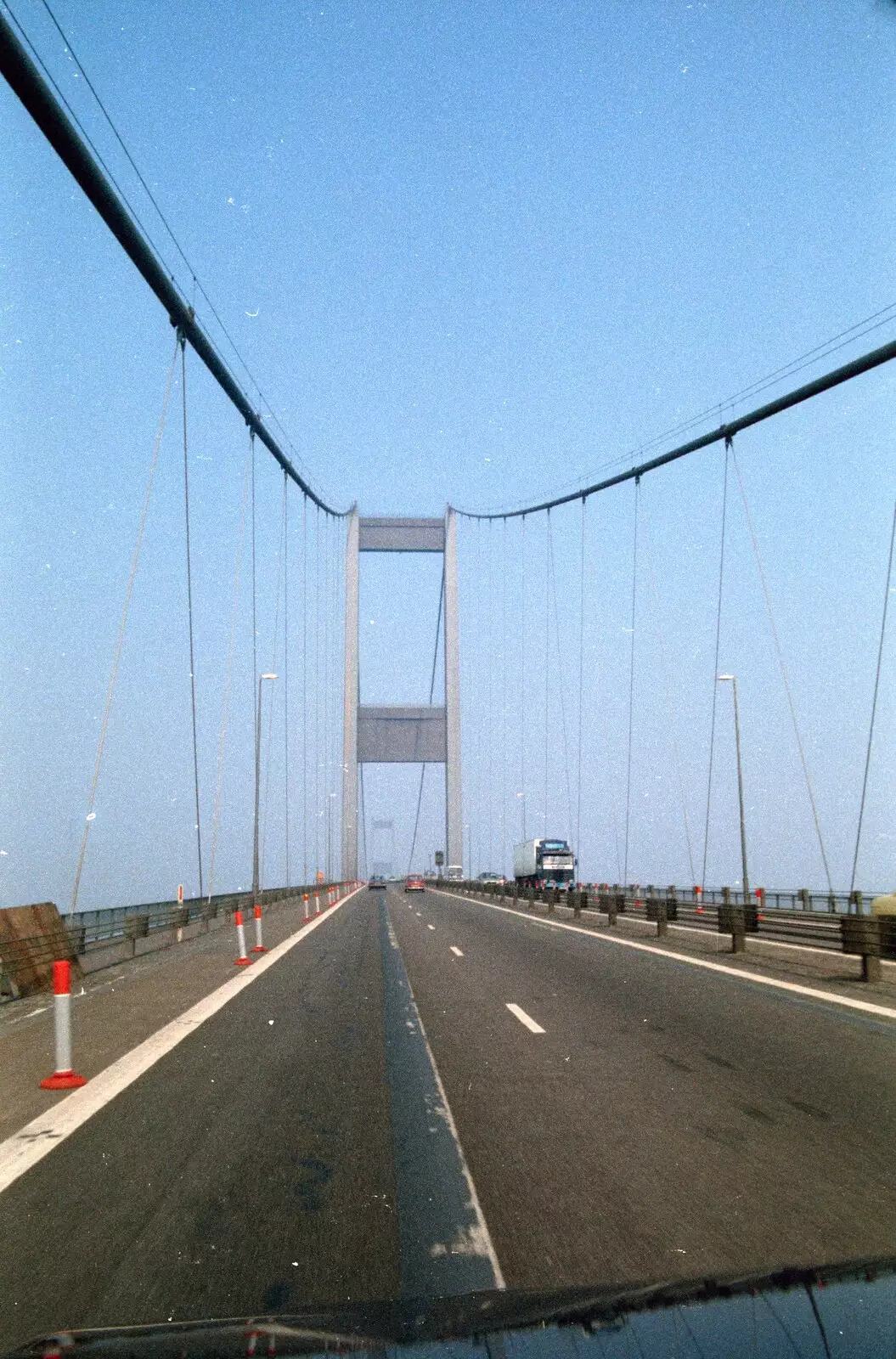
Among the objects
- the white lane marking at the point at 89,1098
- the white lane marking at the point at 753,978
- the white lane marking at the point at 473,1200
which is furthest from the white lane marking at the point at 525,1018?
the white lane marking at the point at 753,978

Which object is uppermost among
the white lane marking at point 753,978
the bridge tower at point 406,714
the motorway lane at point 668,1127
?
the bridge tower at point 406,714

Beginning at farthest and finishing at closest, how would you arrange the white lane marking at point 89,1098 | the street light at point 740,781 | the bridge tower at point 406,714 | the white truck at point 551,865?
the bridge tower at point 406,714 → the white truck at point 551,865 → the street light at point 740,781 → the white lane marking at point 89,1098

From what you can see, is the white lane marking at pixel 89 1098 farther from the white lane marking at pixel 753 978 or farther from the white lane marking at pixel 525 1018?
the white lane marking at pixel 753 978

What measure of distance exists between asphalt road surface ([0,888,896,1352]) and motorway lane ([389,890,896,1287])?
Result: 23 mm

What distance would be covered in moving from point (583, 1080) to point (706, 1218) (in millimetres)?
3506

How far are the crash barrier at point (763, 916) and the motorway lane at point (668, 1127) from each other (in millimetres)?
2366

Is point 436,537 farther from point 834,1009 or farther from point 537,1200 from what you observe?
point 537,1200

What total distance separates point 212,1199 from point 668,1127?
2833mm

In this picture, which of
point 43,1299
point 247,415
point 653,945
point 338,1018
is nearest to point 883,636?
point 653,945

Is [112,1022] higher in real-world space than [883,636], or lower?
lower

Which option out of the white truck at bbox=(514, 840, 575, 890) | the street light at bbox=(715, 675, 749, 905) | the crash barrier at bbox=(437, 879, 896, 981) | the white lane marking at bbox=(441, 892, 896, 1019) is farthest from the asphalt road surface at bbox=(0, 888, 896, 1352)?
the white truck at bbox=(514, 840, 575, 890)

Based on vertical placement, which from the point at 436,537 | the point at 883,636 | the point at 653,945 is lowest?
the point at 653,945

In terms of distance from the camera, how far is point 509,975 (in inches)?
650

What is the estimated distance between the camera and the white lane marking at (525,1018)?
36.2 ft
